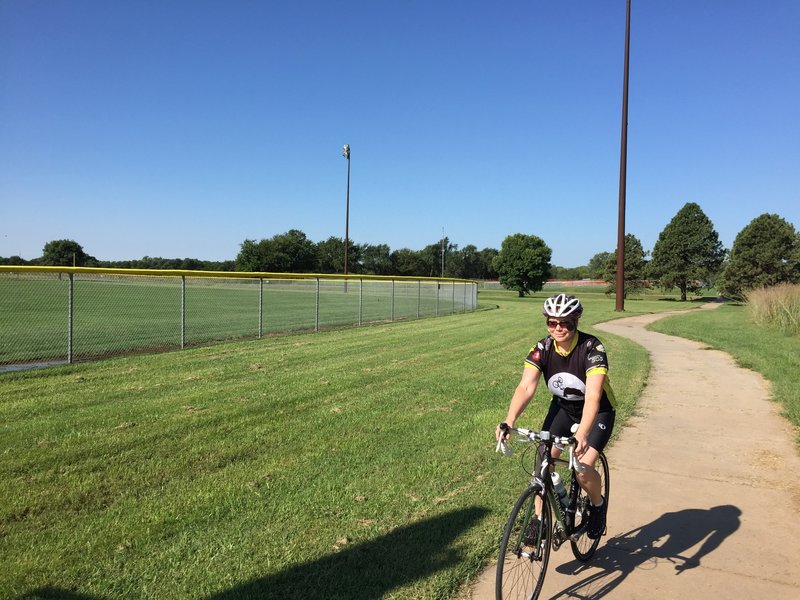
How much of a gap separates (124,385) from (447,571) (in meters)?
6.32

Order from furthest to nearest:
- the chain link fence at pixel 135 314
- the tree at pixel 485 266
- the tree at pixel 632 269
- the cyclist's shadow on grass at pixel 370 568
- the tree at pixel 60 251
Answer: the tree at pixel 485 266 → the tree at pixel 60 251 → the tree at pixel 632 269 → the chain link fence at pixel 135 314 → the cyclist's shadow on grass at pixel 370 568

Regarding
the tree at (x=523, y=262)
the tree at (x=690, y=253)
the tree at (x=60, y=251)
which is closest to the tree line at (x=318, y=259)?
the tree at (x=60, y=251)

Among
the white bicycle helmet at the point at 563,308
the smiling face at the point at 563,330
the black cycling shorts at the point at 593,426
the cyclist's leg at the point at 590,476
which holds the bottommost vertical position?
the cyclist's leg at the point at 590,476

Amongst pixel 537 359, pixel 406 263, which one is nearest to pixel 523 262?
pixel 537 359

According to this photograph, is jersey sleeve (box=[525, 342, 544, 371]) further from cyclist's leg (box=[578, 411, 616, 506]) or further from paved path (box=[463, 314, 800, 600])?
paved path (box=[463, 314, 800, 600])

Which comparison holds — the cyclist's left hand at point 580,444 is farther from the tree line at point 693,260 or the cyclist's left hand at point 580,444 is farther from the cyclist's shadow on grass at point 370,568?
the tree line at point 693,260

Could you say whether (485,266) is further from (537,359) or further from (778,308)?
(537,359)

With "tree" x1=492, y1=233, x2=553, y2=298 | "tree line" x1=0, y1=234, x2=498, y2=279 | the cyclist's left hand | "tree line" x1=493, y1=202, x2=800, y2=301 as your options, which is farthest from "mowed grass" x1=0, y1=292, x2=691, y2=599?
"tree line" x1=0, y1=234, x2=498, y2=279

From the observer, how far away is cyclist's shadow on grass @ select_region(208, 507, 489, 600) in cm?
292

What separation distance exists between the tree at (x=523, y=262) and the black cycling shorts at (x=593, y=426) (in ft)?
197

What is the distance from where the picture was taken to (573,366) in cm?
325

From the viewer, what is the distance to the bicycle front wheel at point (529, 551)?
2.84 m

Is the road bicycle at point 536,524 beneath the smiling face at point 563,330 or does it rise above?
beneath

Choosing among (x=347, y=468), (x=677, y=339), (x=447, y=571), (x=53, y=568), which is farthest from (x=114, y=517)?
(x=677, y=339)
